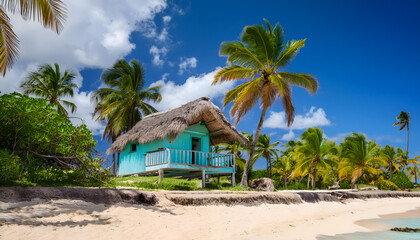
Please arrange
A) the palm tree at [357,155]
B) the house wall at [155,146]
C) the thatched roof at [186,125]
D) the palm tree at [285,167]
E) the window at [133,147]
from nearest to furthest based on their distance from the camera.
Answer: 1. the thatched roof at [186,125]
2. the house wall at [155,146]
3. the window at [133,147]
4. the palm tree at [357,155]
5. the palm tree at [285,167]

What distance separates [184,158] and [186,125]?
58.5 inches

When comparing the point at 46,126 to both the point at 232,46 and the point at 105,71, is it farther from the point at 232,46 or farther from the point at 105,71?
the point at 105,71

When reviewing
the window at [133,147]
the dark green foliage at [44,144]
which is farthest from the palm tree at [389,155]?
the dark green foliage at [44,144]

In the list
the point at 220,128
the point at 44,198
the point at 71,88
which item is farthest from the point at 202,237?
the point at 71,88

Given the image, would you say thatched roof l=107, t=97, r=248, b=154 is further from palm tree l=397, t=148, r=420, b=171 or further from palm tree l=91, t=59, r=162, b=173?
palm tree l=397, t=148, r=420, b=171

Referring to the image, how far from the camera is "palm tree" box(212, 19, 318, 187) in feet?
50.9

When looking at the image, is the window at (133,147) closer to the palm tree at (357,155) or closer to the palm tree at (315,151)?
the palm tree at (315,151)

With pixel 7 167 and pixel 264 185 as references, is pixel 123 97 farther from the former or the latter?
pixel 7 167

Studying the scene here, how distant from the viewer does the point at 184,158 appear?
14094mm

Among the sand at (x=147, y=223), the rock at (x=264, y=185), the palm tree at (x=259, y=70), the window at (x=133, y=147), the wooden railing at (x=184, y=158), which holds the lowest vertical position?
the sand at (x=147, y=223)

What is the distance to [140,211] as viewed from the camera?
6418 mm

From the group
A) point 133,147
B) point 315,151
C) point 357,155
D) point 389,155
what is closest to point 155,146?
point 133,147

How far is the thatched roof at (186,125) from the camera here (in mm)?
13852

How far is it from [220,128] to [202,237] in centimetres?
1103
